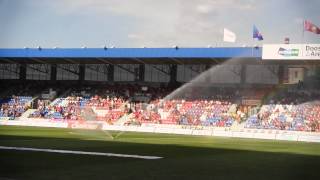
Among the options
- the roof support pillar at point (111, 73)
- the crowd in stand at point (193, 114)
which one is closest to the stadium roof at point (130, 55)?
the roof support pillar at point (111, 73)

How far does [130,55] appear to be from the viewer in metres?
58.2

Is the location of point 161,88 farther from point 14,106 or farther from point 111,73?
point 14,106

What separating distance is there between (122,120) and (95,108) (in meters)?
4.32

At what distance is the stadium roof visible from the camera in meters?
53.2

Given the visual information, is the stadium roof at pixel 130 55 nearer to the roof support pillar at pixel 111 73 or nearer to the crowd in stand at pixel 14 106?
the roof support pillar at pixel 111 73

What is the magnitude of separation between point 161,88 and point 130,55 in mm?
5074

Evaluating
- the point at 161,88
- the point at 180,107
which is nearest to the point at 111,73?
the point at 161,88

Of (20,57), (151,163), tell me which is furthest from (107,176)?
(20,57)

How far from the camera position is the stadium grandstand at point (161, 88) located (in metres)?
50.4

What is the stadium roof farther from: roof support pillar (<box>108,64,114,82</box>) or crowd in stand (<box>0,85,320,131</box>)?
crowd in stand (<box>0,85,320,131</box>)

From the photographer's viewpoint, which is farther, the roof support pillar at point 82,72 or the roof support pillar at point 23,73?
the roof support pillar at point 23,73

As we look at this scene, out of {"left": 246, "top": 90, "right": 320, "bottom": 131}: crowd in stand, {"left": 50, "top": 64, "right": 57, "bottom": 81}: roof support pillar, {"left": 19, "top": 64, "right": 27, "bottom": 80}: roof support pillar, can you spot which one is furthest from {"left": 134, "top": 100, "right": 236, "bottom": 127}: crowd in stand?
{"left": 19, "top": 64, "right": 27, "bottom": 80}: roof support pillar

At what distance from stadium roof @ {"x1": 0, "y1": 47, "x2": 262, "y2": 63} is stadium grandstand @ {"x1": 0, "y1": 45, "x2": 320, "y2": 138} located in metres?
0.09

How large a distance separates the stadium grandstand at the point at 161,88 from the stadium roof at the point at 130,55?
93 mm
